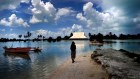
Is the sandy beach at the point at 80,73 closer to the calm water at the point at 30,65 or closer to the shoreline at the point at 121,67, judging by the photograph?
the shoreline at the point at 121,67

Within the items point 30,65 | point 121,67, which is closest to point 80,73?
point 121,67

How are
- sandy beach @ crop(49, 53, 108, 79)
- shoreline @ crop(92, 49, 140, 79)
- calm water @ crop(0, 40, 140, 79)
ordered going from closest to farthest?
shoreline @ crop(92, 49, 140, 79)
sandy beach @ crop(49, 53, 108, 79)
calm water @ crop(0, 40, 140, 79)

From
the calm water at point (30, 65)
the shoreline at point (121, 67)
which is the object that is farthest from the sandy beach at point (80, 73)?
the calm water at point (30, 65)

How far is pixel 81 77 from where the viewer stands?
19.8m

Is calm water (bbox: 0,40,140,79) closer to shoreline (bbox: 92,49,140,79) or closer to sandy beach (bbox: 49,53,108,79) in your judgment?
sandy beach (bbox: 49,53,108,79)

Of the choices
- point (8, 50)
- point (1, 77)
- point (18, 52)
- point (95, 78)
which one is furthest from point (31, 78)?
point (8, 50)

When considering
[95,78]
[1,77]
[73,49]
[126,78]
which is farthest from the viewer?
[73,49]

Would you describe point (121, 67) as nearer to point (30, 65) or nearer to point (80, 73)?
point (80, 73)

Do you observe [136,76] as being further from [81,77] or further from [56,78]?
[56,78]

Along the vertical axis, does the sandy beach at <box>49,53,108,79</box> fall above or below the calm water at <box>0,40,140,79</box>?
above

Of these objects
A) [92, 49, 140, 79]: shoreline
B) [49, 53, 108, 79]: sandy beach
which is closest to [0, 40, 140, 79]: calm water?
[49, 53, 108, 79]: sandy beach

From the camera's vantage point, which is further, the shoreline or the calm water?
the calm water

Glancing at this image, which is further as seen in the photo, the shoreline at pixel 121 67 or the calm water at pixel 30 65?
the calm water at pixel 30 65

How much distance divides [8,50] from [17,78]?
4959cm
